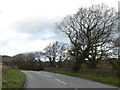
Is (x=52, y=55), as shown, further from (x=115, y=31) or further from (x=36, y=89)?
(x=36, y=89)

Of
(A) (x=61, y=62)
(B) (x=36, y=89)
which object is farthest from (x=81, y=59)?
(A) (x=61, y=62)

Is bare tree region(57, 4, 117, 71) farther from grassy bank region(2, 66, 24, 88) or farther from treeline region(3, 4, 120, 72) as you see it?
grassy bank region(2, 66, 24, 88)

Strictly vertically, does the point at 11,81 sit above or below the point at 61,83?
above

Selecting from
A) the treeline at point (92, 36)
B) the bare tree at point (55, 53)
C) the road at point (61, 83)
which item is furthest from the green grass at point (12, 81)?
the bare tree at point (55, 53)

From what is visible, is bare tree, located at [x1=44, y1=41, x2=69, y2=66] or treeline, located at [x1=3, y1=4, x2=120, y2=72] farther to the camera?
bare tree, located at [x1=44, y1=41, x2=69, y2=66]

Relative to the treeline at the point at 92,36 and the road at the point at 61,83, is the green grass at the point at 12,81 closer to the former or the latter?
the road at the point at 61,83

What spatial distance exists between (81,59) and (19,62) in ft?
230

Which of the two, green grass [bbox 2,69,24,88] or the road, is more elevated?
green grass [bbox 2,69,24,88]

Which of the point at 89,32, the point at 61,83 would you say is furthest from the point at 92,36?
the point at 61,83

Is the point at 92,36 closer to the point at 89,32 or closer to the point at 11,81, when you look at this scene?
the point at 89,32

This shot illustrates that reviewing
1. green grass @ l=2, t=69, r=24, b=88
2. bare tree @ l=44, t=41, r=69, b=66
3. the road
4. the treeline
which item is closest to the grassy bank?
green grass @ l=2, t=69, r=24, b=88

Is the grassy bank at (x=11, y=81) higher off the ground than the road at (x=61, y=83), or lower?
higher

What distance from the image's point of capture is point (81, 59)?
200ft

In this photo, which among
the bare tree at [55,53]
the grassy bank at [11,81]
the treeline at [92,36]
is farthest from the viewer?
the bare tree at [55,53]
